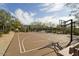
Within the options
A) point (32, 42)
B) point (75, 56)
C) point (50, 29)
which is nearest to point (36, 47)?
point (32, 42)

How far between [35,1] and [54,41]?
1.48 feet

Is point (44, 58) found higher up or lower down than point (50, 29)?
lower down

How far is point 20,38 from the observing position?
2.38 metres

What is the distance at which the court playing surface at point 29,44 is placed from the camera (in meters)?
2.32

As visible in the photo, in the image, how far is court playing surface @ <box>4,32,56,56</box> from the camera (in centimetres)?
232

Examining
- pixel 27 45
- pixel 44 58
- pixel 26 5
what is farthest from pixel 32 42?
pixel 26 5

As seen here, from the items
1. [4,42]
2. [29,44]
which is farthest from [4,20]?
[29,44]

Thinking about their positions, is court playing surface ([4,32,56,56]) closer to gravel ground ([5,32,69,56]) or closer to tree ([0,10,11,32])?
gravel ground ([5,32,69,56])

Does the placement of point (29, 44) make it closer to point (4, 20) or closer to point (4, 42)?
point (4, 42)

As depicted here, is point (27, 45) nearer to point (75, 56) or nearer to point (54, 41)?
point (54, 41)

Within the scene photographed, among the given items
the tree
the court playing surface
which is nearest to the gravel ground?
the court playing surface

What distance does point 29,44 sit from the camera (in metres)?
2.33

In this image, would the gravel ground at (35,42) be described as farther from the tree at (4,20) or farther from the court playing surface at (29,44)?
the tree at (4,20)

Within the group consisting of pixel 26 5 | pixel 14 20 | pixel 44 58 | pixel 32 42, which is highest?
pixel 26 5
